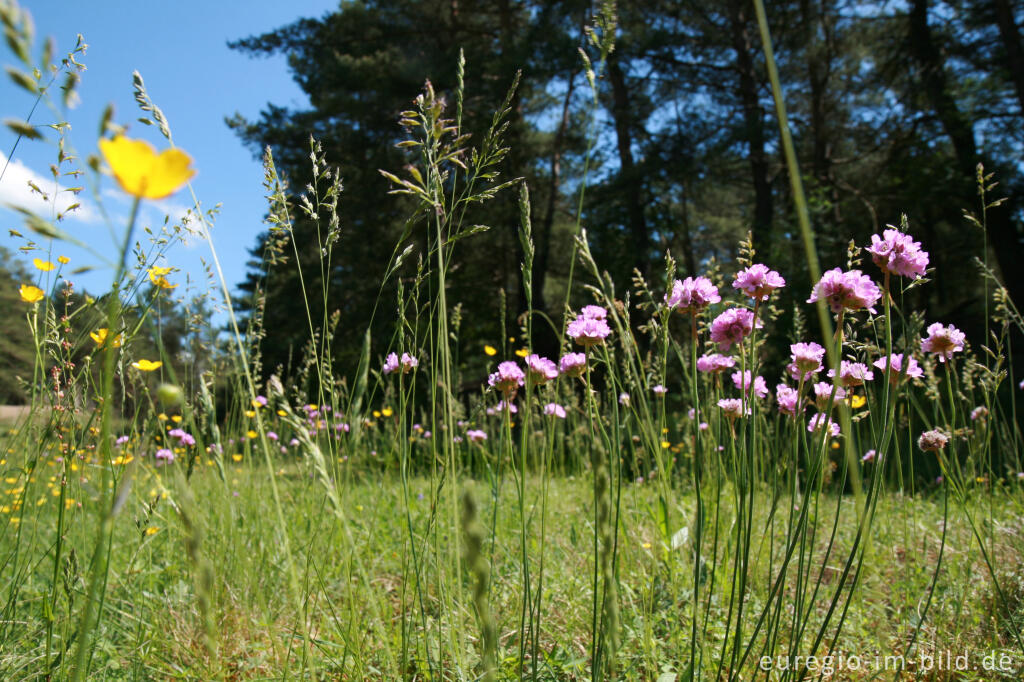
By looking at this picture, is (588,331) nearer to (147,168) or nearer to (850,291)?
(850,291)

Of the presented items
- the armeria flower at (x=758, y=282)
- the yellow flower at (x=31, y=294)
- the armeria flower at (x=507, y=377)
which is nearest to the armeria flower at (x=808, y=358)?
the armeria flower at (x=758, y=282)

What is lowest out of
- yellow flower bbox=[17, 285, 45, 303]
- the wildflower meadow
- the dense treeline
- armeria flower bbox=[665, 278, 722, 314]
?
the wildflower meadow

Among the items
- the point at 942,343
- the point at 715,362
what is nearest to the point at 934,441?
the point at 942,343

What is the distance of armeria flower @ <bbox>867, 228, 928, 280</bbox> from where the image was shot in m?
0.84

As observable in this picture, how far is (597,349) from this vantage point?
1239 millimetres

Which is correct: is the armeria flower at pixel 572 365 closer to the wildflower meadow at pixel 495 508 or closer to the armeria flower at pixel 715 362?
the wildflower meadow at pixel 495 508

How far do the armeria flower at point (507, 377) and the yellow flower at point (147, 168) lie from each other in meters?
0.80

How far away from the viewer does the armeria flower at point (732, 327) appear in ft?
3.40

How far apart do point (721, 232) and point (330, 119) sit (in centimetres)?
1354

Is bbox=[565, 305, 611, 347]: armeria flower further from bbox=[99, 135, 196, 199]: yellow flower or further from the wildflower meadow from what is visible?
bbox=[99, 135, 196, 199]: yellow flower

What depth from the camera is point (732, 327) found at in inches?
41.2

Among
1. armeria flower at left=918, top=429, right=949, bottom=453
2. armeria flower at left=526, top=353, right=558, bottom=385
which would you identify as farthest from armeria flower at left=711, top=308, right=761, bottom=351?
armeria flower at left=918, top=429, right=949, bottom=453

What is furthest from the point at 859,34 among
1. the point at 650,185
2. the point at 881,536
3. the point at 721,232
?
the point at 881,536

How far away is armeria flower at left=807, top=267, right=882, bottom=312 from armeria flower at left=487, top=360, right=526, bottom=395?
0.55 meters
